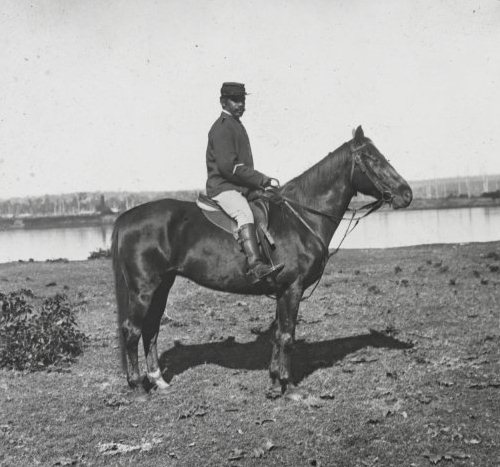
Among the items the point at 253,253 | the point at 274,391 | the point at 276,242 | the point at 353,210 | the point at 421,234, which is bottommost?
the point at 421,234

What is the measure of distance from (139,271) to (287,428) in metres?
3.06

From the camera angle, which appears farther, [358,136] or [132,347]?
[132,347]

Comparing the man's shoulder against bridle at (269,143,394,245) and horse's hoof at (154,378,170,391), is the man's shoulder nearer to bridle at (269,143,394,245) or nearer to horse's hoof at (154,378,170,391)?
bridle at (269,143,394,245)

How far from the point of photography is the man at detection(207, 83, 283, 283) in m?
7.27

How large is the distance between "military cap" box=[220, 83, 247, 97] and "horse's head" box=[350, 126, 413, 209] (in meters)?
1.76

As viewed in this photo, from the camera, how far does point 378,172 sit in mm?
7363

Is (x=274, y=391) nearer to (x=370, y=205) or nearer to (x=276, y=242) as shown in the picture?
(x=276, y=242)

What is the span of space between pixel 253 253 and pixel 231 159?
54.0 inches

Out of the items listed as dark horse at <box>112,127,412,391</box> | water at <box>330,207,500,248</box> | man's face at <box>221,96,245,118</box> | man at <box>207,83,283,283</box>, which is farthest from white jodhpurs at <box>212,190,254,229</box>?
water at <box>330,207,500,248</box>

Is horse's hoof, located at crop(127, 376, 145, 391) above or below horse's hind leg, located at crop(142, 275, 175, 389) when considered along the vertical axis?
below

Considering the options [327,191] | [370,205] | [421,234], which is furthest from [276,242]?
[421,234]

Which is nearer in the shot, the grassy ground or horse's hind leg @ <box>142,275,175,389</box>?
the grassy ground

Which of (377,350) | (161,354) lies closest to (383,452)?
(377,350)

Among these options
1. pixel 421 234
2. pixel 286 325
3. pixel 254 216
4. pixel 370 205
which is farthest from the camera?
pixel 421 234
